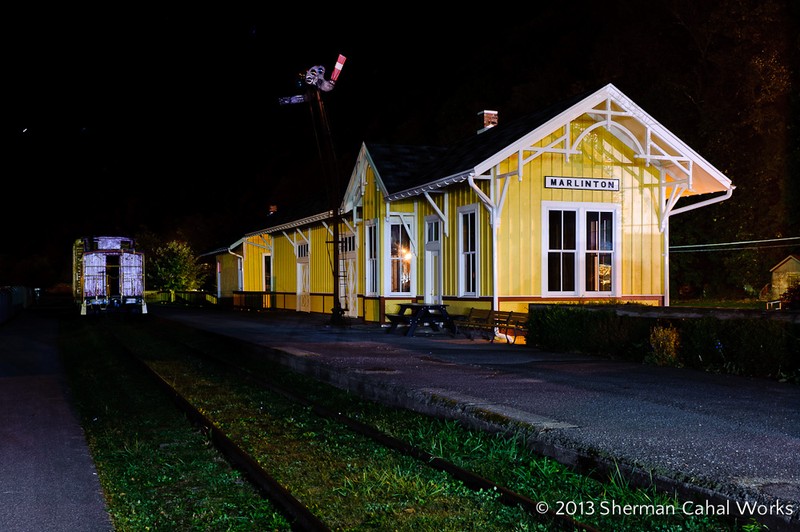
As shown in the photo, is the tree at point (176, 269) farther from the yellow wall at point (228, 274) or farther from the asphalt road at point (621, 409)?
the asphalt road at point (621, 409)

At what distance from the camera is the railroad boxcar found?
3528 cm

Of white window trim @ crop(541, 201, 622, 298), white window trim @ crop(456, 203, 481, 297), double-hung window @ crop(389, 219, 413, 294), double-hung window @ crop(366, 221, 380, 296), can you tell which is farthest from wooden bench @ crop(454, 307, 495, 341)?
double-hung window @ crop(366, 221, 380, 296)

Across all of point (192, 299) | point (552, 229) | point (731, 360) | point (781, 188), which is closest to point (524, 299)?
point (552, 229)

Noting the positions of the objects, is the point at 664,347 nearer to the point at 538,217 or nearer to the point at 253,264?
the point at 538,217

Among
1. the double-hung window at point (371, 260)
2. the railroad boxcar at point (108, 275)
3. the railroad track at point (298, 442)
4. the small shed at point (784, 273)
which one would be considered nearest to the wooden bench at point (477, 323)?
the railroad track at point (298, 442)

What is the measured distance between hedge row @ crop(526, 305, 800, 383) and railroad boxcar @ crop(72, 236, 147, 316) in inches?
909

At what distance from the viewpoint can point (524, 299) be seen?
19938mm

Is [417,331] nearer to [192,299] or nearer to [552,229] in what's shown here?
[552,229]

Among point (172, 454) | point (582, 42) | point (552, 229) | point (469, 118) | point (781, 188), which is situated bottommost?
point (172, 454)

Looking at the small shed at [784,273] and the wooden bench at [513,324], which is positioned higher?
the small shed at [784,273]

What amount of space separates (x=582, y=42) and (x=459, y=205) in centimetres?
4371

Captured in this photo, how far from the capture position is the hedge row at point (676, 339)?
11664mm

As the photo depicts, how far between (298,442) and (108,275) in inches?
1157

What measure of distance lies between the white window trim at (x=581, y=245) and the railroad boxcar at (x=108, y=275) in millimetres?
21247
